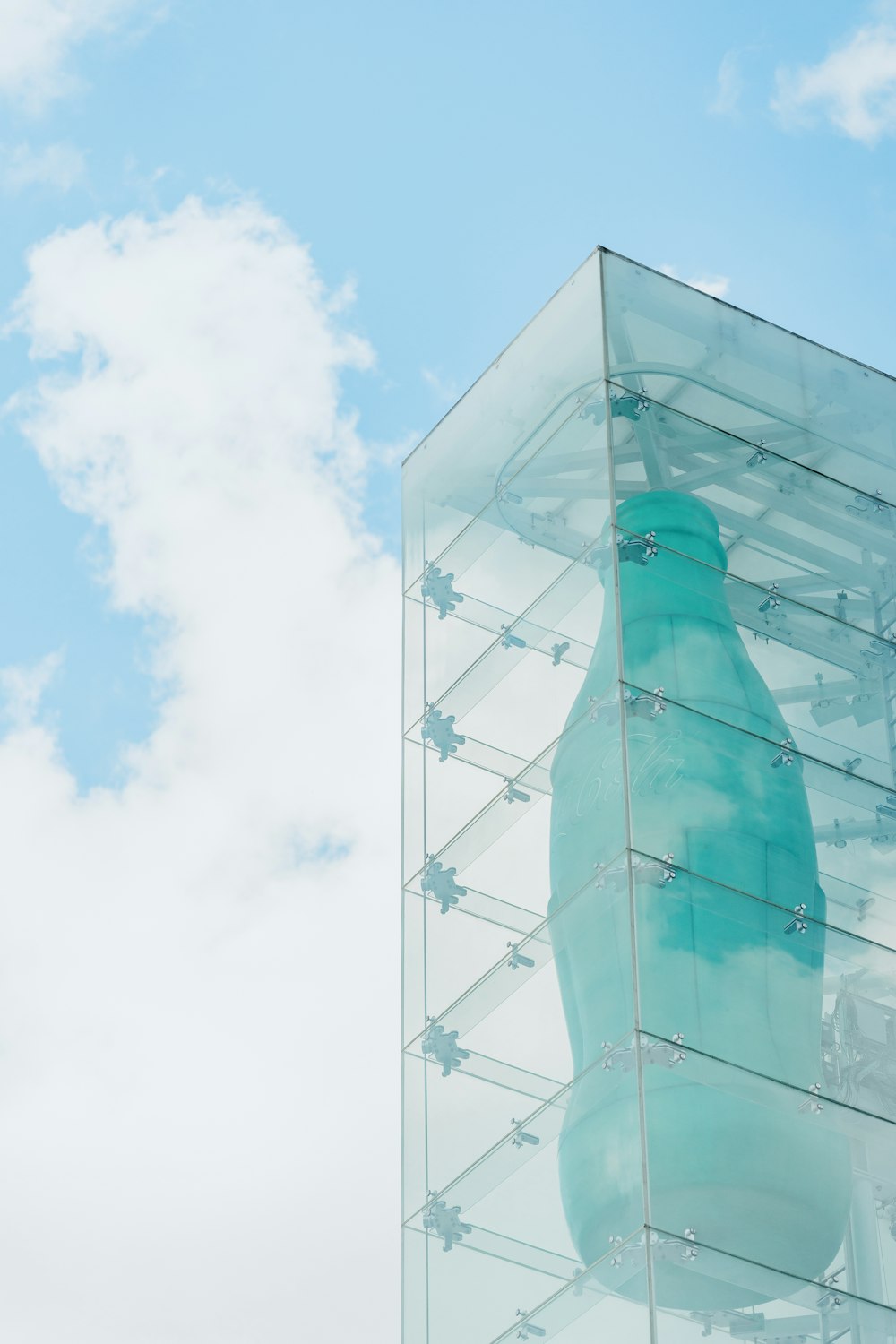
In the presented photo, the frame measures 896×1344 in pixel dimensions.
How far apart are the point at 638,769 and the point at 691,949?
1437mm

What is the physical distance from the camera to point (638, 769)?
19.5 m

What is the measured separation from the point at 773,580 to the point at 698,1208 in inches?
234

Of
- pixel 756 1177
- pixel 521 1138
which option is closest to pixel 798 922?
pixel 756 1177

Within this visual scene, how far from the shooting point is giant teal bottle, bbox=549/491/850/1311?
59.0ft

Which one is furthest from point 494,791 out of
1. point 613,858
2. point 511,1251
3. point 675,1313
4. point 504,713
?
point 675,1313

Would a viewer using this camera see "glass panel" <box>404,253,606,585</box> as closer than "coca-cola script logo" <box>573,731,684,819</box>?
No

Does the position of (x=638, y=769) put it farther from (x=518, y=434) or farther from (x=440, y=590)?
(x=518, y=434)

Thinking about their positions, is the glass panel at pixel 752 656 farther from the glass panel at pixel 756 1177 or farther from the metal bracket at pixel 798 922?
the glass panel at pixel 756 1177

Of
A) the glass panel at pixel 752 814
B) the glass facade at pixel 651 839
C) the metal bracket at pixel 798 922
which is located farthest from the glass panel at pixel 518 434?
the metal bracket at pixel 798 922

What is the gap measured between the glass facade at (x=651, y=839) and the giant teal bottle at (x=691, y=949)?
3 centimetres

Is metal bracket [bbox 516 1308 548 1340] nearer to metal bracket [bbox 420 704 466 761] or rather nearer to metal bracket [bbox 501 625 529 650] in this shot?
metal bracket [bbox 420 704 466 761]

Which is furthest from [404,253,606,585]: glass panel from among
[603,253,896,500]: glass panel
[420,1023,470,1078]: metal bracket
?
[420,1023,470,1078]: metal bracket

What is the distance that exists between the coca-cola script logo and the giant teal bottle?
19 mm

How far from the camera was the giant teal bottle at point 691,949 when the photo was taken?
59.0 feet
